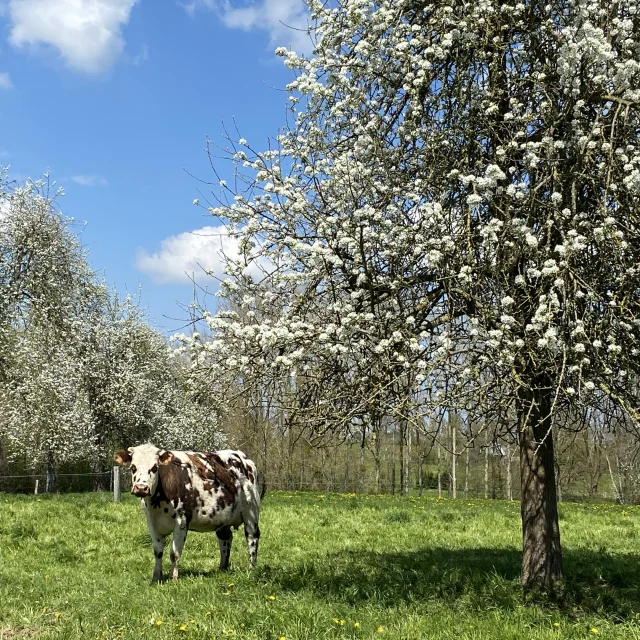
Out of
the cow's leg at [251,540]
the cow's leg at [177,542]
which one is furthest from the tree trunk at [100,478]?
the cow's leg at [177,542]

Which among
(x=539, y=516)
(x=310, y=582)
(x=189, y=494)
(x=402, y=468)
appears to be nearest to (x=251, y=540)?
(x=189, y=494)

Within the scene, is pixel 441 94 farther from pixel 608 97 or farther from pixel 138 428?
pixel 138 428

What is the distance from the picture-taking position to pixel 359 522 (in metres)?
18.6

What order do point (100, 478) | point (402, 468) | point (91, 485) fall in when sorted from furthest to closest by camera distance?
point (402, 468), point (91, 485), point (100, 478)

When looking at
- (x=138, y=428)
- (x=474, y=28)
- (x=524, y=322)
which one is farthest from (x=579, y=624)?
(x=138, y=428)

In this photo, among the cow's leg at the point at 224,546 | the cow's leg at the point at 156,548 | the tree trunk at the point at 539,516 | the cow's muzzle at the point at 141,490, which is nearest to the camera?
the tree trunk at the point at 539,516

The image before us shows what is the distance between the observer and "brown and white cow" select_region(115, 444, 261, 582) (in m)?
10.6

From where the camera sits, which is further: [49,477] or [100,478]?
[100,478]

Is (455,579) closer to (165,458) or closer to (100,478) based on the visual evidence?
(165,458)

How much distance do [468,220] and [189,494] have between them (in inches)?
242

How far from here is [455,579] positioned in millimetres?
10242

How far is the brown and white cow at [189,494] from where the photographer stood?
10.6 meters

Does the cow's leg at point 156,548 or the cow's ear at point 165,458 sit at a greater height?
the cow's ear at point 165,458

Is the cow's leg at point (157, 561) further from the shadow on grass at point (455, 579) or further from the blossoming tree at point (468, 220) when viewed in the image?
the blossoming tree at point (468, 220)
